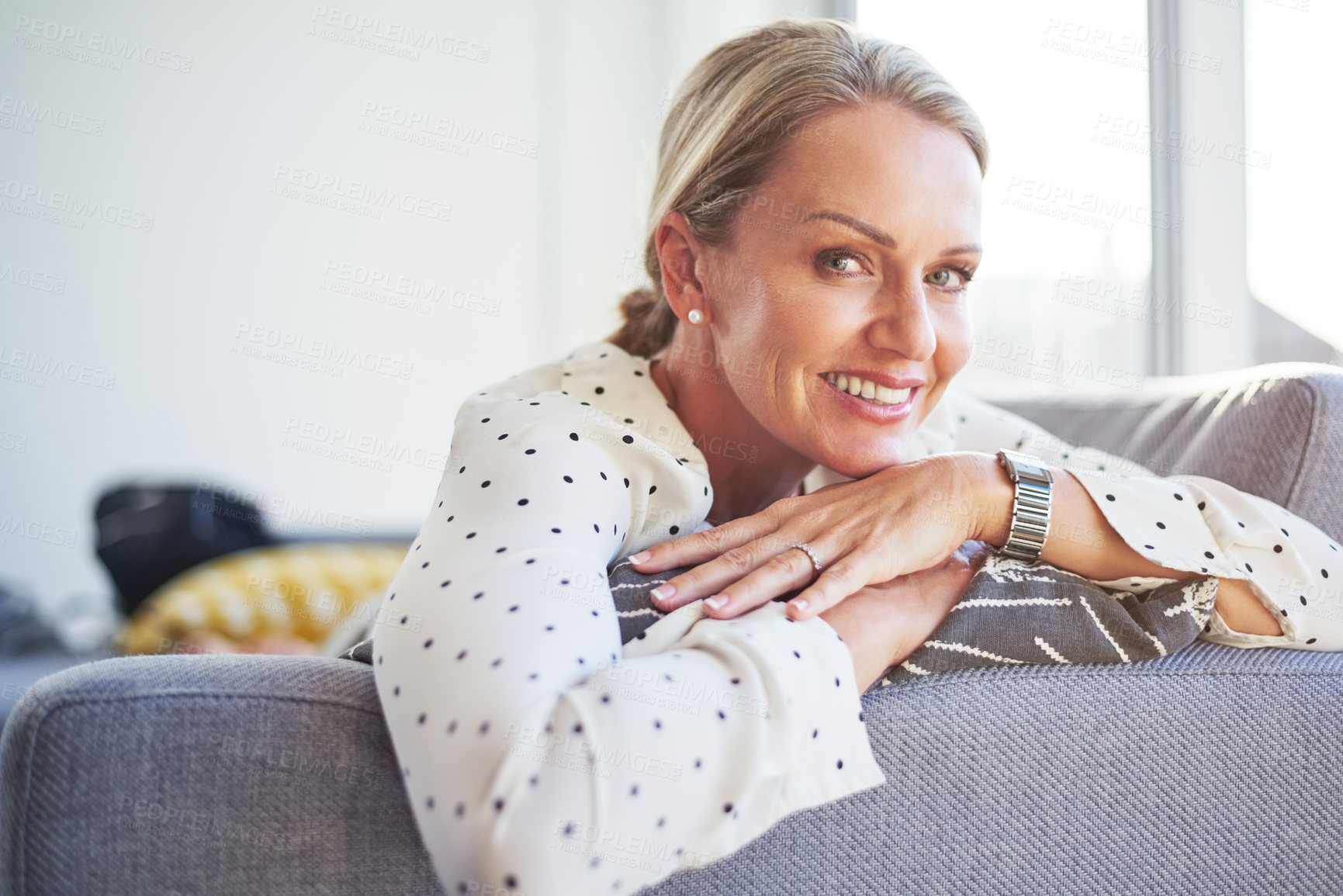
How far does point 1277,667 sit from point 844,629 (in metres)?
0.44

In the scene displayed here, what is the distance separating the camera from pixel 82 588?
3230mm

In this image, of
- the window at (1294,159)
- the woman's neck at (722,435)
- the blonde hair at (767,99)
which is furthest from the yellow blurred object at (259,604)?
the window at (1294,159)

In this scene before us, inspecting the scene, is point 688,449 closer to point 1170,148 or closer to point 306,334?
point 1170,148

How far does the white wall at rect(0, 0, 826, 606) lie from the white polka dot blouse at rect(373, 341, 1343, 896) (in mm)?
2371

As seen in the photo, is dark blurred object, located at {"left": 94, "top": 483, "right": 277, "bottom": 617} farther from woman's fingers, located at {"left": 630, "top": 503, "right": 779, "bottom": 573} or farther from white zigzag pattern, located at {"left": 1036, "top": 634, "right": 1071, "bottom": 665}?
white zigzag pattern, located at {"left": 1036, "top": 634, "right": 1071, "bottom": 665}

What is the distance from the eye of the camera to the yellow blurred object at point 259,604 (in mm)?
2297

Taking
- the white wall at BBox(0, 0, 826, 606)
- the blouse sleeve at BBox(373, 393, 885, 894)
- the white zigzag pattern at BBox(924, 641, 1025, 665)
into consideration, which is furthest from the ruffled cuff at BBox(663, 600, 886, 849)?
the white wall at BBox(0, 0, 826, 606)

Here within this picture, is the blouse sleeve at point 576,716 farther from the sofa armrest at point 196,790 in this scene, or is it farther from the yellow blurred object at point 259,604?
the yellow blurred object at point 259,604

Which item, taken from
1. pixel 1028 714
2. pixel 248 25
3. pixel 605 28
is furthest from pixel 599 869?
pixel 605 28

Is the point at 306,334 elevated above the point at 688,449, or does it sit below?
below

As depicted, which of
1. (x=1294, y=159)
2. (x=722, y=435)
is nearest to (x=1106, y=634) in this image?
(x=722, y=435)

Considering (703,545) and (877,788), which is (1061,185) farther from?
(877,788)

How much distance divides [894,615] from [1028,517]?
0.74 ft

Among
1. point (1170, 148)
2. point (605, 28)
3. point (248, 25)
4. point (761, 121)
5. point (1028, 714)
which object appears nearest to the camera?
point (1028, 714)
